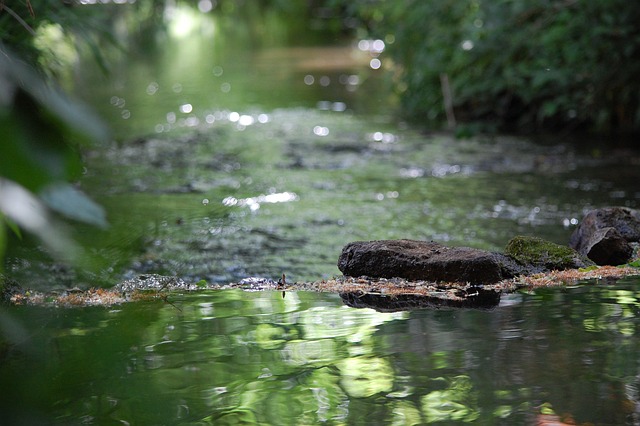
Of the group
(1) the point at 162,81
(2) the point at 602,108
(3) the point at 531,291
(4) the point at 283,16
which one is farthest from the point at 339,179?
(4) the point at 283,16

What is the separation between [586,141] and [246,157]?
326 centimetres

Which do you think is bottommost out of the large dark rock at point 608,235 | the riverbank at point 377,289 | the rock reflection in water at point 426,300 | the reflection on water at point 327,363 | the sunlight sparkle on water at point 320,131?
the reflection on water at point 327,363

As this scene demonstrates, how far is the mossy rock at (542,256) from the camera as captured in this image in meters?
3.77

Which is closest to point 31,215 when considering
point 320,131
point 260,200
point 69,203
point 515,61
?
point 69,203

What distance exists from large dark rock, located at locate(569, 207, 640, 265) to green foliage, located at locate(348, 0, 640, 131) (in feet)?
12.2

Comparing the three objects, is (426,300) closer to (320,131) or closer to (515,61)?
(320,131)

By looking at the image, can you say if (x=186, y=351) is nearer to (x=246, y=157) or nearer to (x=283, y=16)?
(x=246, y=157)

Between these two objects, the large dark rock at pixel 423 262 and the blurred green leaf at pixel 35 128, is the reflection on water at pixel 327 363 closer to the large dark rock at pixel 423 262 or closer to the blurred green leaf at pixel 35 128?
the large dark rock at pixel 423 262

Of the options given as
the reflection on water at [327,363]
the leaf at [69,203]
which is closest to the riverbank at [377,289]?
the reflection on water at [327,363]

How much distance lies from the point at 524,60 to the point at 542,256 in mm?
5561

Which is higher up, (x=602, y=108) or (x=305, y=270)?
(x=602, y=108)

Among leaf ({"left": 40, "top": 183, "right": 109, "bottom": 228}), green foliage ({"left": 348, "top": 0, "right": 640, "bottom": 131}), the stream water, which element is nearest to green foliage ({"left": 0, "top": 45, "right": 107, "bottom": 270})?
leaf ({"left": 40, "top": 183, "right": 109, "bottom": 228})

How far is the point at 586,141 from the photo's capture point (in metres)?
8.65

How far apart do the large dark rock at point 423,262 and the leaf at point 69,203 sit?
3.13m
